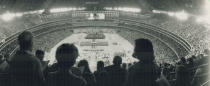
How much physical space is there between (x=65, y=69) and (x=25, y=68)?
0.73 m

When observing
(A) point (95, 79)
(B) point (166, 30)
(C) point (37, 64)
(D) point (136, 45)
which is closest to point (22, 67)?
(C) point (37, 64)

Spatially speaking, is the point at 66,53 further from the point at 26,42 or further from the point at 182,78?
the point at 182,78

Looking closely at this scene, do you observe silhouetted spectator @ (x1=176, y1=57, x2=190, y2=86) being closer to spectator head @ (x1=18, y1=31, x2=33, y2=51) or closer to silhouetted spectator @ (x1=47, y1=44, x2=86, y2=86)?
silhouetted spectator @ (x1=47, y1=44, x2=86, y2=86)

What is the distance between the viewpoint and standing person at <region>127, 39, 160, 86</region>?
5.85 meters

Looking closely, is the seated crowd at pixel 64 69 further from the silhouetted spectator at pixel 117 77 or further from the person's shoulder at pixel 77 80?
the silhouetted spectator at pixel 117 77

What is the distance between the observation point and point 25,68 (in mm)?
5840

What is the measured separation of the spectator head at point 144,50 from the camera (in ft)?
19.1

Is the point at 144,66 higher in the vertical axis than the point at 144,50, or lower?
lower

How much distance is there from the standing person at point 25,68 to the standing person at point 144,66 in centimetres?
173

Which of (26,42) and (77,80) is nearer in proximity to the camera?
(77,80)

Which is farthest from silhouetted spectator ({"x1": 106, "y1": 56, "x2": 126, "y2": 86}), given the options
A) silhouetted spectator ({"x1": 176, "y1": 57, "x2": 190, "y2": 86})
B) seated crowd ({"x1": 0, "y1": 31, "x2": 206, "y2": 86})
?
silhouetted spectator ({"x1": 176, "y1": 57, "x2": 190, "y2": 86})

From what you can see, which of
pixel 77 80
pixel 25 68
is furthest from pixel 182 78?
pixel 25 68

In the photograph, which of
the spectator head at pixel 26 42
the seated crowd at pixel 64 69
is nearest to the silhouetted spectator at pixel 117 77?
the seated crowd at pixel 64 69

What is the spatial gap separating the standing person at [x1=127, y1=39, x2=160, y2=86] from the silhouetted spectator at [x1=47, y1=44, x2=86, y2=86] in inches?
39.5
